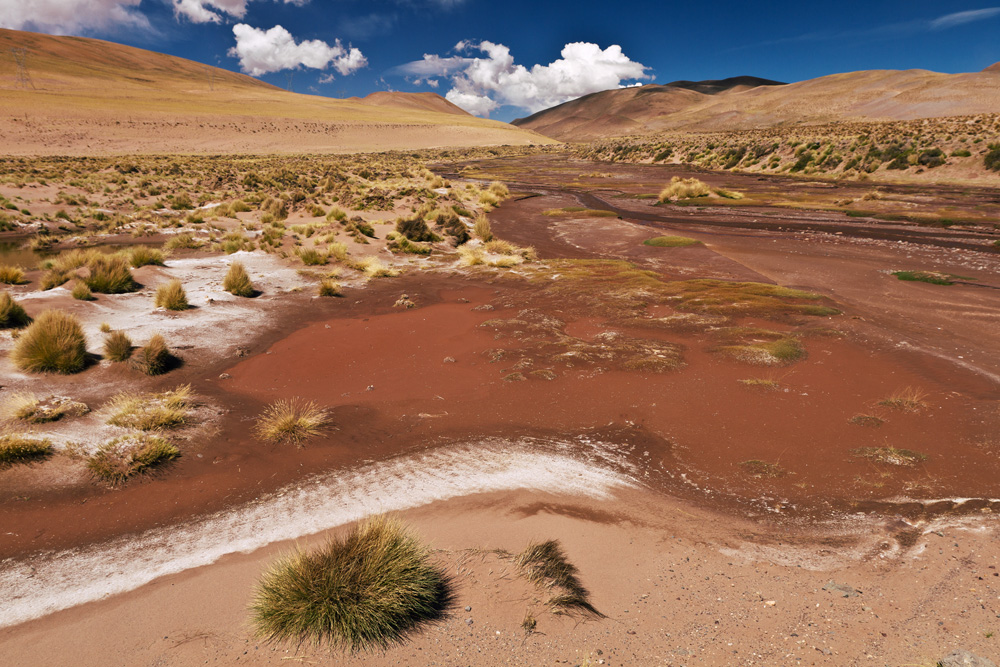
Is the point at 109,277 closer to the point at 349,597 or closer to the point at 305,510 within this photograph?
the point at 305,510

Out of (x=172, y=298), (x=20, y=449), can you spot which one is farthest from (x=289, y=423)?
(x=172, y=298)

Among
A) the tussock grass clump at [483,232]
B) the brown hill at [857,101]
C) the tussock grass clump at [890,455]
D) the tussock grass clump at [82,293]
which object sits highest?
the brown hill at [857,101]

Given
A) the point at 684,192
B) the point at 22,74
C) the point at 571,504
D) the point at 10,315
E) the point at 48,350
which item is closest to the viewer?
the point at 571,504

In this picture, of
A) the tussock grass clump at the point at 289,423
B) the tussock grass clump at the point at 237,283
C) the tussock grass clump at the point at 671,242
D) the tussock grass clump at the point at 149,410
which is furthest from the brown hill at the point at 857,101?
the tussock grass clump at the point at 149,410

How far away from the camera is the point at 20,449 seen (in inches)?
218

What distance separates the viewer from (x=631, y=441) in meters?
6.47

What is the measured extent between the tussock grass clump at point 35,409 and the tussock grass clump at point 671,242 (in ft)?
61.7

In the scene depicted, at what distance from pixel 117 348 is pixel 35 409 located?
7.15 feet

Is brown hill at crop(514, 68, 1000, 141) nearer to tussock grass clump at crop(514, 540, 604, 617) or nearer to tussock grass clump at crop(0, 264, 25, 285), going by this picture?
tussock grass clump at crop(514, 540, 604, 617)

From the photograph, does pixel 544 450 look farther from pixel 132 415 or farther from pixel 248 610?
pixel 132 415

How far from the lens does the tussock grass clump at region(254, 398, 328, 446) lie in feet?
21.3

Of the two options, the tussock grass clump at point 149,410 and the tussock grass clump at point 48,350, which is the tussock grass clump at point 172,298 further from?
the tussock grass clump at point 149,410

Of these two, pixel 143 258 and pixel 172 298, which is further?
pixel 143 258

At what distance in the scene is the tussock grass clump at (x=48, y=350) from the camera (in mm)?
7641
